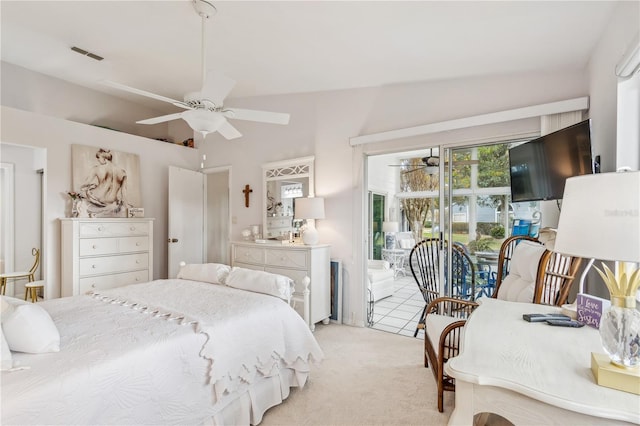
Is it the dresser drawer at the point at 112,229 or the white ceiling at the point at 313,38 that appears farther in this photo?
the dresser drawer at the point at 112,229

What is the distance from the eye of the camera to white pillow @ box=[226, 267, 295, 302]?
237cm

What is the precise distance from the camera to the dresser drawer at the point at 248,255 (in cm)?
385

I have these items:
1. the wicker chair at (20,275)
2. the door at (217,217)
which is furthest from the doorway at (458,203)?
the wicker chair at (20,275)

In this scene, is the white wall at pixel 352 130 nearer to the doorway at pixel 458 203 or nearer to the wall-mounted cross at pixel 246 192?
the wall-mounted cross at pixel 246 192

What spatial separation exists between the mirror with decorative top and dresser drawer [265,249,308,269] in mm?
493

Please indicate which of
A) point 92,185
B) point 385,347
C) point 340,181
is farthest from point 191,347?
point 92,185

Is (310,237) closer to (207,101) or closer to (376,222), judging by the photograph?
(376,222)

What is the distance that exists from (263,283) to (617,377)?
6.58 ft

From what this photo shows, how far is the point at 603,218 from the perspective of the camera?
0.96 metres

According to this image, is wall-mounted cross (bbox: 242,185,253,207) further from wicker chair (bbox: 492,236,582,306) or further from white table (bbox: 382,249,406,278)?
wicker chair (bbox: 492,236,582,306)

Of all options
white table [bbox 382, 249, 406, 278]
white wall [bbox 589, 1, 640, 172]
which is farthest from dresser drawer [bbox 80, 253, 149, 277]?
white wall [bbox 589, 1, 640, 172]

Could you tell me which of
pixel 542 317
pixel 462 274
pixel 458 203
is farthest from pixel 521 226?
pixel 542 317

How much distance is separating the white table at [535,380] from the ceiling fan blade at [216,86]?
79.3 inches

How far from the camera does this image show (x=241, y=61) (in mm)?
3189
